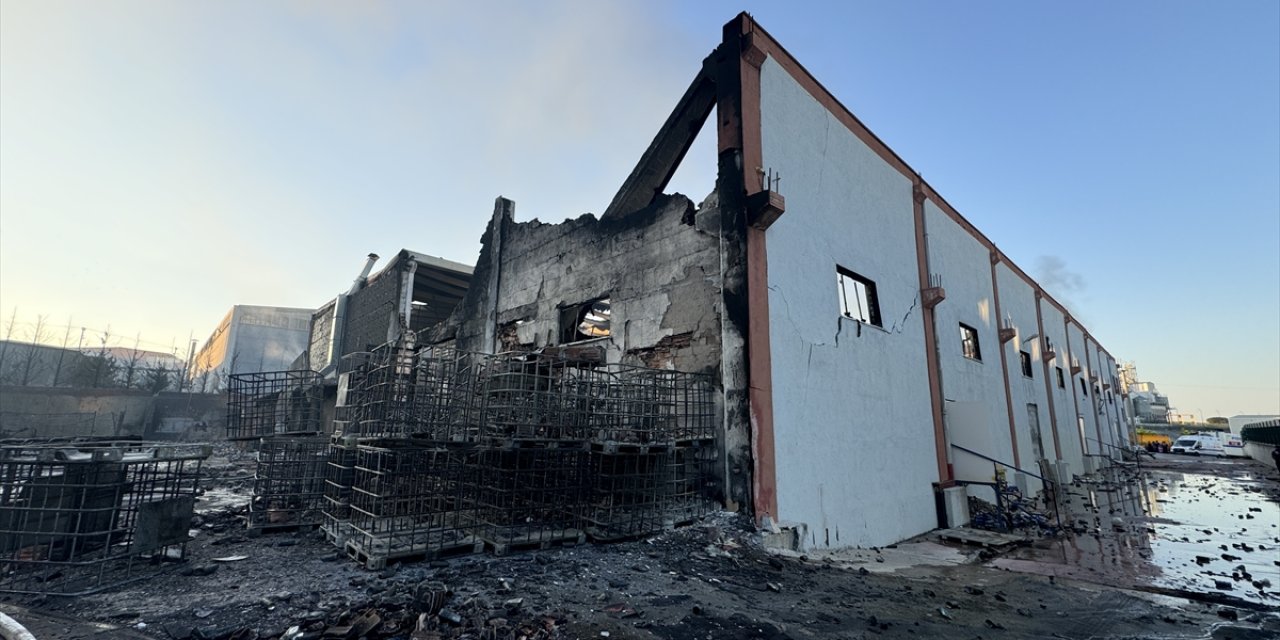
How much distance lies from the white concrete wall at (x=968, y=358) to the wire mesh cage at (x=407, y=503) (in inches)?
441

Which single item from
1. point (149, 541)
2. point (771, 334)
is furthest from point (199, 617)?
point (771, 334)

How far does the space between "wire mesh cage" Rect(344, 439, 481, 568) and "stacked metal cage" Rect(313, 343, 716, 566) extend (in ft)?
0.07

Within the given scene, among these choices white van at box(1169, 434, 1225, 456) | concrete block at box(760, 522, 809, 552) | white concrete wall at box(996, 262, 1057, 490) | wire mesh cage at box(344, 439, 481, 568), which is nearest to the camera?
wire mesh cage at box(344, 439, 481, 568)

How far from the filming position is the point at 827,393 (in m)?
9.05

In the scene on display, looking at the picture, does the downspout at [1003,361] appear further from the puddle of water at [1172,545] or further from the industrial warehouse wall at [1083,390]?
the industrial warehouse wall at [1083,390]

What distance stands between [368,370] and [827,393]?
7.01 metres

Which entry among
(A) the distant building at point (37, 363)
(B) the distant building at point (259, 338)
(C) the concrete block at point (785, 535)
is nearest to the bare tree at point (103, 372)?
(A) the distant building at point (37, 363)

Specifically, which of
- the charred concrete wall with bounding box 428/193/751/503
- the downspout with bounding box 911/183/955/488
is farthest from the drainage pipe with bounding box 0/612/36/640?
the downspout with bounding box 911/183/955/488

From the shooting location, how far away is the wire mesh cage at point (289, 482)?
7.07 meters

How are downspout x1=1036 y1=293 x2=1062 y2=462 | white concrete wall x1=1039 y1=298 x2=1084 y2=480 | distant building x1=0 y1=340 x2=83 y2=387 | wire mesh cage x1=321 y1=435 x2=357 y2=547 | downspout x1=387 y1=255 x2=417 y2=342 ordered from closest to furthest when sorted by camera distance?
wire mesh cage x1=321 y1=435 x2=357 y2=547
downspout x1=387 y1=255 x2=417 y2=342
downspout x1=1036 y1=293 x2=1062 y2=462
white concrete wall x1=1039 y1=298 x2=1084 y2=480
distant building x1=0 y1=340 x2=83 y2=387

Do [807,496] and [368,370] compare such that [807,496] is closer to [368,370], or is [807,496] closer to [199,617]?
[368,370]

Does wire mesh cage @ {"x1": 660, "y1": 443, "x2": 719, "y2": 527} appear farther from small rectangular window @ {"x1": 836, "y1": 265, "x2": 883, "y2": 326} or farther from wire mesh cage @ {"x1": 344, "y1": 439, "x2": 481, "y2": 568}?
small rectangular window @ {"x1": 836, "y1": 265, "x2": 883, "y2": 326}

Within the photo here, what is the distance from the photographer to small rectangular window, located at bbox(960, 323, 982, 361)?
1498cm

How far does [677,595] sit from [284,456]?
6.05 metres
